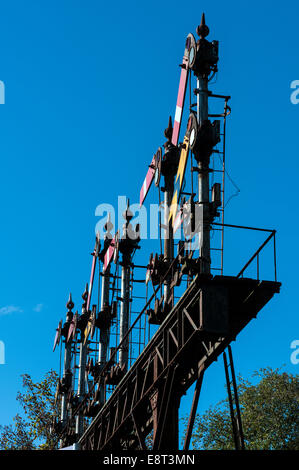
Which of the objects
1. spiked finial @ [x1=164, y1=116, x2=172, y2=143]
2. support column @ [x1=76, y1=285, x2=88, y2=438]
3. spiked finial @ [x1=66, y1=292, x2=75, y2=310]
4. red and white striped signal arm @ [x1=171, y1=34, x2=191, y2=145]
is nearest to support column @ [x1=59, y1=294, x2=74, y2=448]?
spiked finial @ [x1=66, y1=292, x2=75, y2=310]

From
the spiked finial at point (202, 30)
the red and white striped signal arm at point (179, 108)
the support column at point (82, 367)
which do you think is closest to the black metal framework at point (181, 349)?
the red and white striped signal arm at point (179, 108)

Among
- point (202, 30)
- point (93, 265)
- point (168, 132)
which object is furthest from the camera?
point (93, 265)

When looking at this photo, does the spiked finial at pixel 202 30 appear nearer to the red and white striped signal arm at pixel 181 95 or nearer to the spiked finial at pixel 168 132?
the red and white striped signal arm at pixel 181 95

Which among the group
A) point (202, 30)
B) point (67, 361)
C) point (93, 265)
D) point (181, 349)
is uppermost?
point (93, 265)

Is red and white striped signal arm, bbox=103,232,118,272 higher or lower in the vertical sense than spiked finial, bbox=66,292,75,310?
lower

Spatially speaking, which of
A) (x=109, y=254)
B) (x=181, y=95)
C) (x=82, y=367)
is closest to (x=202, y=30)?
(x=181, y=95)

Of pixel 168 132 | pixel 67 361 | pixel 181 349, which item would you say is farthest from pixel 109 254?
pixel 181 349

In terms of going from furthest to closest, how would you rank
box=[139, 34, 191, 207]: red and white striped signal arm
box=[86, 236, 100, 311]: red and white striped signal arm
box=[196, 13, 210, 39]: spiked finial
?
box=[86, 236, 100, 311]: red and white striped signal arm → box=[139, 34, 191, 207]: red and white striped signal arm → box=[196, 13, 210, 39]: spiked finial

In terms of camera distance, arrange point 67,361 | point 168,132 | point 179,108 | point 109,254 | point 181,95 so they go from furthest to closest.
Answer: point 67,361, point 109,254, point 168,132, point 179,108, point 181,95

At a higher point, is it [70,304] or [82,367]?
[70,304]

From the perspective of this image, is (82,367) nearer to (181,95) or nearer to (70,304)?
(70,304)

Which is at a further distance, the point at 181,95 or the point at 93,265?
the point at 93,265

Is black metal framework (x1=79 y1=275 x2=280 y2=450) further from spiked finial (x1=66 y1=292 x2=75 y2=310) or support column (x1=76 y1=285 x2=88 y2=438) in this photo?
spiked finial (x1=66 y1=292 x2=75 y2=310)
